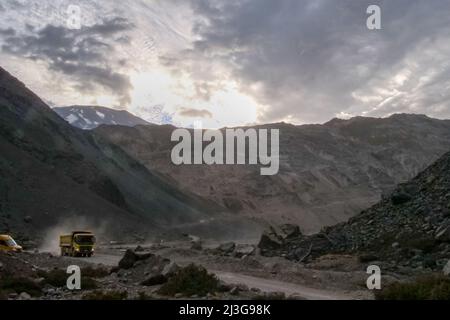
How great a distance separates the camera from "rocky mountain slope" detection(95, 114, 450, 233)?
142875 mm

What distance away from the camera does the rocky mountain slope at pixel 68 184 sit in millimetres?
68062

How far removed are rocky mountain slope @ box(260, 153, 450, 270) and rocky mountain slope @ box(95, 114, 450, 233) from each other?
90.0 m

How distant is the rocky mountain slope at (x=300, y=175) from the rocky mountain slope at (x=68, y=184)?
29.1 m

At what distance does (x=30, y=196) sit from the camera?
6888 centimetres

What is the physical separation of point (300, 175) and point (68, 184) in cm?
9850

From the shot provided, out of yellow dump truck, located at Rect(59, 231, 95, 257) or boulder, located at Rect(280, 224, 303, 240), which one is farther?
yellow dump truck, located at Rect(59, 231, 95, 257)

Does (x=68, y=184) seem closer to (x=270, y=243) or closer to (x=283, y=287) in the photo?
(x=270, y=243)

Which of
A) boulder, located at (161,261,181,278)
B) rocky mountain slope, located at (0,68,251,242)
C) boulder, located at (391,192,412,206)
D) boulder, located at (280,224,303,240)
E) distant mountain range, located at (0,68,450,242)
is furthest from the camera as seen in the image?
distant mountain range, located at (0,68,450,242)

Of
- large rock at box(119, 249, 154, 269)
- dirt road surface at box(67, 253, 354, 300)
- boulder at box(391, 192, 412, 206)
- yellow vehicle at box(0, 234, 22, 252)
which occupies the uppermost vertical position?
boulder at box(391, 192, 412, 206)

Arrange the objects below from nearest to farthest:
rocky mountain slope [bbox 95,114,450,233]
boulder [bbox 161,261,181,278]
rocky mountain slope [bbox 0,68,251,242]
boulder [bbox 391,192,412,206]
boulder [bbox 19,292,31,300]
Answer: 1. boulder [bbox 19,292,31,300]
2. boulder [bbox 161,261,181,278]
3. boulder [bbox 391,192,412,206]
4. rocky mountain slope [bbox 0,68,251,242]
5. rocky mountain slope [bbox 95,114,450,233]

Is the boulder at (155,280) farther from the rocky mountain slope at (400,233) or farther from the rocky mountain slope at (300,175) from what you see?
the rocky mountain slope at (300,175)

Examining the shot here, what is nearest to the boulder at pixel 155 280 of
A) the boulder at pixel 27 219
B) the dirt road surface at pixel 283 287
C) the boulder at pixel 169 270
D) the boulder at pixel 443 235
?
the boulder at pixel 169 270

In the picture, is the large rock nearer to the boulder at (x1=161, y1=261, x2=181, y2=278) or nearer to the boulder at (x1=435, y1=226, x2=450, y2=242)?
the boulder at (x1=161, y1=261, x2=181, y2=278)

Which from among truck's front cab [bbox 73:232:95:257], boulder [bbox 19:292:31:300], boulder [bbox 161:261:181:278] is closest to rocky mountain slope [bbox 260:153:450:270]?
boulder [bbox 161:261:181:278]
